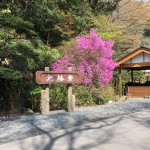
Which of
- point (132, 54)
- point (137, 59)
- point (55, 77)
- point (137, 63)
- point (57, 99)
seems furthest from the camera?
point (137, 59)

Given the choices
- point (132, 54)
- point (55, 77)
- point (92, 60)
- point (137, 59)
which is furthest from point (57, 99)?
Result: point (137, 59)

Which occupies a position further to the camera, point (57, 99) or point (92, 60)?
point (92, 60)

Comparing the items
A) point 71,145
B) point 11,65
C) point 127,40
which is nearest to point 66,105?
point 11,65

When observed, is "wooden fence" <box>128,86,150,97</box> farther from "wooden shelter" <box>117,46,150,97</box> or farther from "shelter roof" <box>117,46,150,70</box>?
"shelter roof" <box>117,46,150,70</box>

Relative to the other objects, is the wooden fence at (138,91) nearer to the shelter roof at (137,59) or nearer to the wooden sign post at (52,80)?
the shelter roof at (137,59)

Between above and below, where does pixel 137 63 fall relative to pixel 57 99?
above

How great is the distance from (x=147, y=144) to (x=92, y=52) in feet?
23.7

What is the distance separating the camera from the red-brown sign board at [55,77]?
8.67 meters

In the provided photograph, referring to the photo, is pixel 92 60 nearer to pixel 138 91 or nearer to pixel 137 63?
pixel 137 63

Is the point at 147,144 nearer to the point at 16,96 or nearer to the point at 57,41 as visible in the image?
the point at 16,96

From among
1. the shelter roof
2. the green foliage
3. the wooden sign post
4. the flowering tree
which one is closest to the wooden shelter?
the shelter roof

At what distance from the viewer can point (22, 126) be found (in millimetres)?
6871

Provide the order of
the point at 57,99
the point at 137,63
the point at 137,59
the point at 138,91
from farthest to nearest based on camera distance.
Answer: the point at 138,91
the point at 137,59
the point at 137,63
the point at 57,99

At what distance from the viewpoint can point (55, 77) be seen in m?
9.09
